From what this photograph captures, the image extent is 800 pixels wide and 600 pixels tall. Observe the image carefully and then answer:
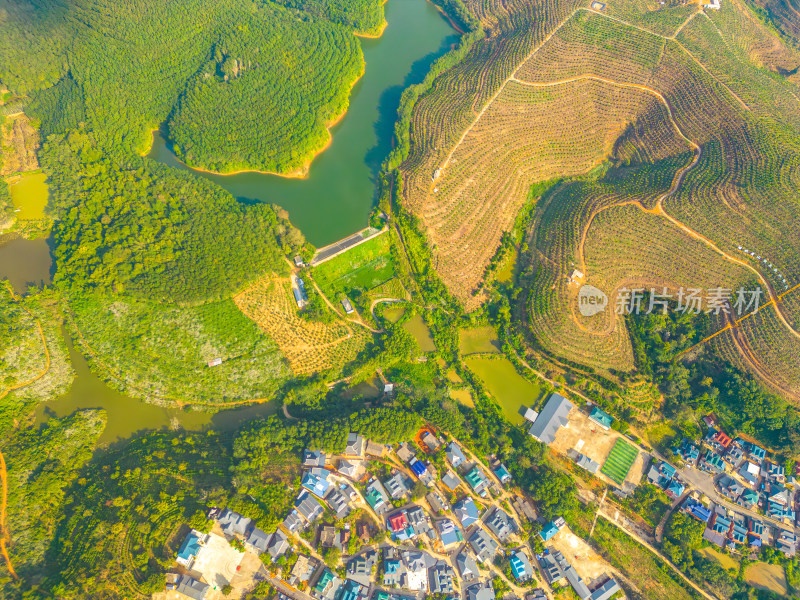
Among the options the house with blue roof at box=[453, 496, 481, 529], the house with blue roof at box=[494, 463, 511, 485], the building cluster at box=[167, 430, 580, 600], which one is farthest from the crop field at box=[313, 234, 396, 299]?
the house with blue roof at box=[453, 496, 481, 529]

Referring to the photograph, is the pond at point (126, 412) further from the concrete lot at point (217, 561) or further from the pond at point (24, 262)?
the pond at point (24, 262)

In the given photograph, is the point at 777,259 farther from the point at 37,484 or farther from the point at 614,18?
the point at 37,484

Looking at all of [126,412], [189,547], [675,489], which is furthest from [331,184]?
[675,489]

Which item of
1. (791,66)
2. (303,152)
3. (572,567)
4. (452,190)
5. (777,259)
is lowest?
(572,567)

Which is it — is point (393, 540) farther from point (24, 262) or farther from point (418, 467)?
point (24, 262)

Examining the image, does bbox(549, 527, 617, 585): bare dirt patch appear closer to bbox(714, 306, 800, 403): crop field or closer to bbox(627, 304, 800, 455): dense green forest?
bbox(627, 304, 800, 455): dense green forest

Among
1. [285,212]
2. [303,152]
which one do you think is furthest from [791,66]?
[285,212]

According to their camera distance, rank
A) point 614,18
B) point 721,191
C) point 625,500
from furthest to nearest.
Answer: point 614,18 < point 721,191 < point 625,500
